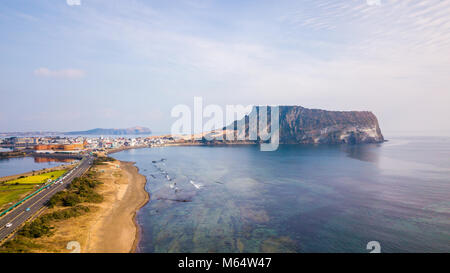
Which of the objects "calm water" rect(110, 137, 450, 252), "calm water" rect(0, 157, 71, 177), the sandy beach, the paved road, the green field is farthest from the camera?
"calm water" rect(0, 157, 71, 177)

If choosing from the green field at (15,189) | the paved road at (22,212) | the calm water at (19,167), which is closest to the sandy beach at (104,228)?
the paved road at (22,212)

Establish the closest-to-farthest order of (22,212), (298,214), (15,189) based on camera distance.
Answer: (22,212) → (298,214) → (15,189)

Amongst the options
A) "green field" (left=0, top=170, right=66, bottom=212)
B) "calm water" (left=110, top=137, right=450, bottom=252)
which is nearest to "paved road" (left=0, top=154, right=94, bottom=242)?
"green field" (left=0, top=170, right=66, bottom=212)

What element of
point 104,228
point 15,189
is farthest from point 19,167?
point 104,228

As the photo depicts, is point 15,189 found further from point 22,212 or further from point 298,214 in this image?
point 298,214

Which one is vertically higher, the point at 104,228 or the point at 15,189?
the point at 15,189

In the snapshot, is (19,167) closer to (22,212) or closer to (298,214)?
(22,212)

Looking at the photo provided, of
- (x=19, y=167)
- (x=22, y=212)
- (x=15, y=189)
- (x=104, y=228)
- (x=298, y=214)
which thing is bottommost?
(x=298, y=214)

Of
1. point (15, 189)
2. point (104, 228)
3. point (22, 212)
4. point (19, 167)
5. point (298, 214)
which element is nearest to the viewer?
point (104, 228)

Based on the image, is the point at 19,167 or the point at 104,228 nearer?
the point at 104,228

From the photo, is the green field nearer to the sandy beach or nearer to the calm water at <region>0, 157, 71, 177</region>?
the sandy beach
